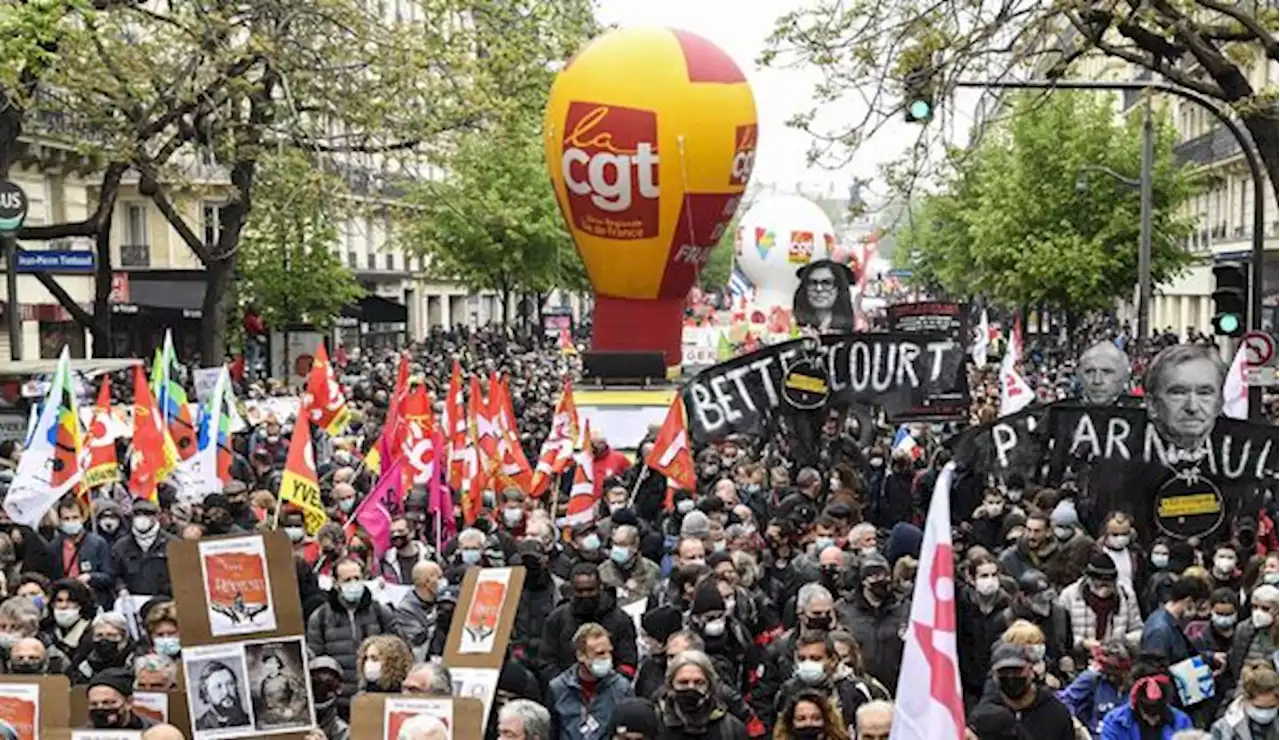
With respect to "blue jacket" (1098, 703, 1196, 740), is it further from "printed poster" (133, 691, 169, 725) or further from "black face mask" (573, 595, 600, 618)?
"printed poster" (133, 691, 169, 725)

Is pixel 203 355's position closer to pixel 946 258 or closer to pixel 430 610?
pixel 430 610

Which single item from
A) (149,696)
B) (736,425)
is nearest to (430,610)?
(149,696)

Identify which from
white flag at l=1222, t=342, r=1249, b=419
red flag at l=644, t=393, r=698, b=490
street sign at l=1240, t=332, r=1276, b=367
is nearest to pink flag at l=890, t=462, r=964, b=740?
red flag at l=644, t=393, r=698, b=490

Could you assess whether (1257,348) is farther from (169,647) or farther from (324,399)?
(169,647)

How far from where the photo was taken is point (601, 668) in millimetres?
8617

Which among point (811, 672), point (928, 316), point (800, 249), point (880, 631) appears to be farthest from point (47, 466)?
point (800, 249)

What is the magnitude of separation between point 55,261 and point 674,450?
33.7ft

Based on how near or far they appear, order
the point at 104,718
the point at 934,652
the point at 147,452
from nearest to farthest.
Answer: the point at 934,652, the point at 104,718, the point at 147,452

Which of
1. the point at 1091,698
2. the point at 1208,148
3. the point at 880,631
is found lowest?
the point at 1091,698

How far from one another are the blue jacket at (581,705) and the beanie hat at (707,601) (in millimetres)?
800

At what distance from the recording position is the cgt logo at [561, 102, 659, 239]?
1038 inches

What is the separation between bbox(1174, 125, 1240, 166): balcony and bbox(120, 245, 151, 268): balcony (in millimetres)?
24854

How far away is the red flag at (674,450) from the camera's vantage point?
14742 millimetres

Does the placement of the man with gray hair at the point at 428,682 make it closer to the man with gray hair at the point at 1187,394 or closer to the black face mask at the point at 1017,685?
the black face mask at the point at 1017,685
